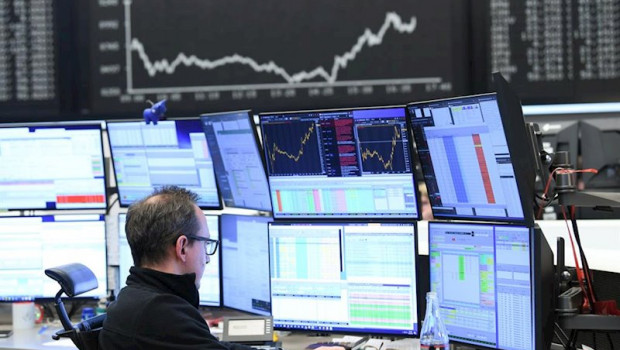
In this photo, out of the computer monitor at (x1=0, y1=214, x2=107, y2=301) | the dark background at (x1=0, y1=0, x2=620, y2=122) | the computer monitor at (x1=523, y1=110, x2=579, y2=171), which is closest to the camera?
the computer monitor at (x1=0, y1=214, x2=107, y2=301)

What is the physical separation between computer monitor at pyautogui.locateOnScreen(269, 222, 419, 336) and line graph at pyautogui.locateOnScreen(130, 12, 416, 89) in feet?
5.88

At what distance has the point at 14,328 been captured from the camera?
3182 millimetres

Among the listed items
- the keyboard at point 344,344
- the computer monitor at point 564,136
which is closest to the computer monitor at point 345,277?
the keyboard at point 344,344

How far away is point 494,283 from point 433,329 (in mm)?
197

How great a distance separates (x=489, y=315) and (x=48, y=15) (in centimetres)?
326

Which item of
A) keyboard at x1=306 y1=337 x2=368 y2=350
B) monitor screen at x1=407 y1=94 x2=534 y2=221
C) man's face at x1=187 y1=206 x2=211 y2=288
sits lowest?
keyboard at x1=306 y1=337 x2=368 y2=350

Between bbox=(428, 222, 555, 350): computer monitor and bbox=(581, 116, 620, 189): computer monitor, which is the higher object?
bbox=(581, 116, 620, 189): computer monitor

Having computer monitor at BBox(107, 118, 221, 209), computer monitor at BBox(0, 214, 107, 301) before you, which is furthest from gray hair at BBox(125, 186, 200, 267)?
computer monitor at BBox(0, 214, 107, 301)

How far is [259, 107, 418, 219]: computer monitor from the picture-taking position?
243cm

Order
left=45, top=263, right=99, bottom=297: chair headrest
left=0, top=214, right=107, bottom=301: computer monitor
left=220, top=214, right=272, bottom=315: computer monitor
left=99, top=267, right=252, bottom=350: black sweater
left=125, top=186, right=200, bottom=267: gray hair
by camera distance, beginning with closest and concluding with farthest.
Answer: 1. left=99, top=267, right=252, bottom=350: black sweater
2. left=125, top=186, right=200, bottom=267: gray hair
3. left=45, top=263, right=99, bottom=297: chair headrest
4. left=220, top=214, right=272, bottom=315: computer monitor
5. left=0, top=214, right=107, bottom=301: computer monitor

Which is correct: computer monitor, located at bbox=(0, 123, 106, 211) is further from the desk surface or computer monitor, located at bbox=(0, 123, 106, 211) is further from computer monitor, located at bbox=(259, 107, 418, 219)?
computer monitor, located at bbox=(259, 107, 418, 219)

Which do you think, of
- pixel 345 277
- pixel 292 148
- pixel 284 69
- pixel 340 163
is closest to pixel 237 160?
pixel 292 148

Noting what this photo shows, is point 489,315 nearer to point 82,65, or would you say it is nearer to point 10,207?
point 10,207

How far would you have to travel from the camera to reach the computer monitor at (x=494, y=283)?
2.02 meters
